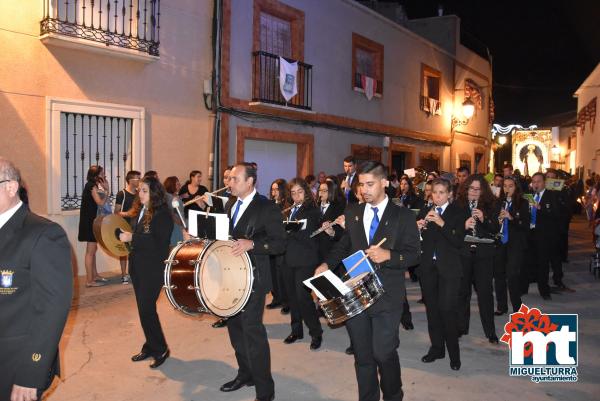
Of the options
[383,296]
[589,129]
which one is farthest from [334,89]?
[589,129]

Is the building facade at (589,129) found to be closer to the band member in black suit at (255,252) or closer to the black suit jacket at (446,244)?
the black suit jacket at (446,244)

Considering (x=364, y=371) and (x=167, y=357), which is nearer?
(x=364, y=371)

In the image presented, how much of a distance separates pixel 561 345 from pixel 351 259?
3.07m

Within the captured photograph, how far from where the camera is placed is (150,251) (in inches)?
205

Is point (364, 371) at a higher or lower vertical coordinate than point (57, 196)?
lower

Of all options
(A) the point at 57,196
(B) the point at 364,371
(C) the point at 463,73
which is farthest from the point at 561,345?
(C) the point at 463,73

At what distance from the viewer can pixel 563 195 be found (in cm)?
1005

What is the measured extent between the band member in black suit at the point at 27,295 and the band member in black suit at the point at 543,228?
748 centimetres

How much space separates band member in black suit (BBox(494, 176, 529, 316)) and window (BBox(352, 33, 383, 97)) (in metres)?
9.35

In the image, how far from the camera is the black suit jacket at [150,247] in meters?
5.20

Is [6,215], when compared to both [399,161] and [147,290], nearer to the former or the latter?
[147,290]

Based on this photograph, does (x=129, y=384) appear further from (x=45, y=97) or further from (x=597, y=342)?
(x=45, y=97)

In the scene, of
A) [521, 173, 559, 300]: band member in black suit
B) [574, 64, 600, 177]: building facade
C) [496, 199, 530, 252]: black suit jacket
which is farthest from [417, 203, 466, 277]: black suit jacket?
[574, 64, 600, 177]: building facade

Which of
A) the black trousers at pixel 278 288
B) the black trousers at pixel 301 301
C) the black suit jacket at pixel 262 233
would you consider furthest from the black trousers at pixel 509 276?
the black suit jacket at pixel 262 233
